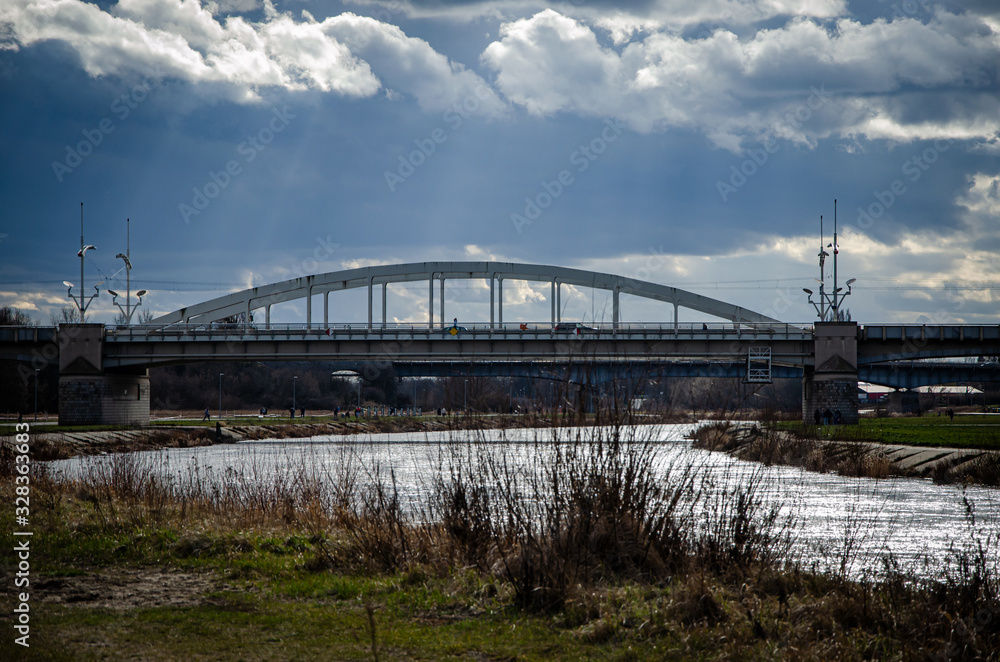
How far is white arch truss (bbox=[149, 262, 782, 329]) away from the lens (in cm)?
8075

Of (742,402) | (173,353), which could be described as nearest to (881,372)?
(173,353)

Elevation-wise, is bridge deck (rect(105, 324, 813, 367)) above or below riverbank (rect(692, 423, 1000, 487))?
above

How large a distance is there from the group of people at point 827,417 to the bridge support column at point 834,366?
58.1 inches

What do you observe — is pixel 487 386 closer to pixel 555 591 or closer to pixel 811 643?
pixel 555 591

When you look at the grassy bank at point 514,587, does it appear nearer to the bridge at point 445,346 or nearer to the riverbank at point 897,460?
the riverbank at point 897,460

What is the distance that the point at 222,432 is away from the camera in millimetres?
62250

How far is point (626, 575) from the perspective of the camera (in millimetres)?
9344

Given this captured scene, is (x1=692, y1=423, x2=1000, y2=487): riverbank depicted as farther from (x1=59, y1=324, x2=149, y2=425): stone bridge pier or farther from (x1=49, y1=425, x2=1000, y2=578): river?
(x1=59, y1=324, x2=149, y2=425): stone bridge pier

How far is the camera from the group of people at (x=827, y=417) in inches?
2188

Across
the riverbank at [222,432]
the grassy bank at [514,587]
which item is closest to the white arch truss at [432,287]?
the riverbank at [222,432]

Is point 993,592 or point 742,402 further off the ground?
point 742,402

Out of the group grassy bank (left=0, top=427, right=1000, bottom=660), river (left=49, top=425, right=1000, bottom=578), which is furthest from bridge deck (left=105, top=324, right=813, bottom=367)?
grassy bank (left=0, top=427, right=1000, bottom=660)

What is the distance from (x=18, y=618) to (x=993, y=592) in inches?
352

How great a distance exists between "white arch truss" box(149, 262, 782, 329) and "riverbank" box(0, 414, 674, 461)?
10.6m
